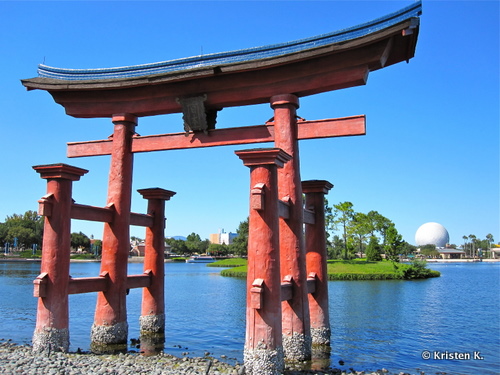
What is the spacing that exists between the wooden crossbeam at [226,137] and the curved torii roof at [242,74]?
797 millimetres

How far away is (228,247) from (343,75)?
102 metres

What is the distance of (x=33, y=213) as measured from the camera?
91.2m

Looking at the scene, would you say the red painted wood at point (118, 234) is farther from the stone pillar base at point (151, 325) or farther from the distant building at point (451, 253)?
the distant building at point (451, 253)

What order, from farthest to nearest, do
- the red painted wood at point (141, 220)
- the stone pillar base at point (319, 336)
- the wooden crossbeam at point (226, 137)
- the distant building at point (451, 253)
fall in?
1. the distant building at point (451, 253)
2. the red painted wood at point (141, 220)
3. the stone pillar base at point (319, 336)
4. the wooden crossbeam at point (226, 137)

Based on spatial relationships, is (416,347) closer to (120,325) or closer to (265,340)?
(265,340)

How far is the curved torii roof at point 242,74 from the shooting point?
1009cm

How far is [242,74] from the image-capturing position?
445 inches

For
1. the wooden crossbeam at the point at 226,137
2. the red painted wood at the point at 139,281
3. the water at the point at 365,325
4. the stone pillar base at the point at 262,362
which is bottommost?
the water at the point at 365,325

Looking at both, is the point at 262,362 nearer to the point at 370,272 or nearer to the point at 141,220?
the point at 141,220

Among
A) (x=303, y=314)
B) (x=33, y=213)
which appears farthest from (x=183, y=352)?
(x=33, y=213)

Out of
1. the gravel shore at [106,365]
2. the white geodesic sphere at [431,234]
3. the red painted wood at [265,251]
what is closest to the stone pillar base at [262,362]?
the red painted wood at [265,251]

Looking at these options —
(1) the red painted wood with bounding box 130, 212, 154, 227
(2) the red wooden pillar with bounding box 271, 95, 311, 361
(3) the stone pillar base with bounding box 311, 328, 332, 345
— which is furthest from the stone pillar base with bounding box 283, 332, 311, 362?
(1) the red painted wood with bounding box 130, 212, 154, 227

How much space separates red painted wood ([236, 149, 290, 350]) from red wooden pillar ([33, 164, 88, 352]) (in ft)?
15.1

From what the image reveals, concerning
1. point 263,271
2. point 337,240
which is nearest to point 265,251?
point 263,271
